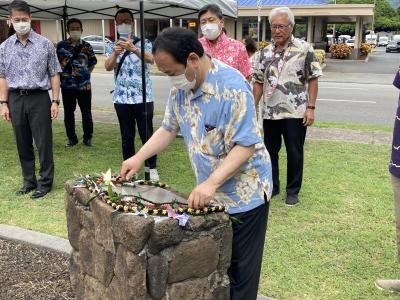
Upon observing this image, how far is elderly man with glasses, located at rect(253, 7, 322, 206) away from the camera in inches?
170

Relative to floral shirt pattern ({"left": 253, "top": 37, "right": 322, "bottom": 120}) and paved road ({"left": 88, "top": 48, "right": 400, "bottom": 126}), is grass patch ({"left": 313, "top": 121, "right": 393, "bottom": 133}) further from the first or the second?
floral shirt pattern ({"left": 253, "top": 37, "right": 322, "bottom": 120})

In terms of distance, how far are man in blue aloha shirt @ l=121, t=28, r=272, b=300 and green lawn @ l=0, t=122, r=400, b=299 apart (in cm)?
82

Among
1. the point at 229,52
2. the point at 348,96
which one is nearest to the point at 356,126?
the point at 229,52

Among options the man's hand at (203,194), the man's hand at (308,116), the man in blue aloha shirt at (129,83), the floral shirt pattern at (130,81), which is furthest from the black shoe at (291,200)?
the man's hand at (203,194)

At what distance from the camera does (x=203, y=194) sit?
218 centimetres

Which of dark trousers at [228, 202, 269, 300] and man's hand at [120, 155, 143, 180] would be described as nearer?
dark trousers at [228, 202, 269, 300]

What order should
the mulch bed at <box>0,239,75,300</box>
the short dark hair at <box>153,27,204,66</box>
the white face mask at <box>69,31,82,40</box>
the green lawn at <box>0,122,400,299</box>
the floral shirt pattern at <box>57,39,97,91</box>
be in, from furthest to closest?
1. the floral shirt pattern at <box>57,39,97,91</box>
2. the white face mask at <box>69,31,82,40</box>
3. the green lawn at <box>0,122,400,299</box>
4. the mulch bed at <box>0,239,75,300</box>
5. the short dark hair at <box>153,27,204,66</box>

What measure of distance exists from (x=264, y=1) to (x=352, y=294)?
3152 centimetres

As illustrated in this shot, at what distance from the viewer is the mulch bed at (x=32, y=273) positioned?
3.21 meters

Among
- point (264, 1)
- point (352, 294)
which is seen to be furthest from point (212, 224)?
point (264, 1)

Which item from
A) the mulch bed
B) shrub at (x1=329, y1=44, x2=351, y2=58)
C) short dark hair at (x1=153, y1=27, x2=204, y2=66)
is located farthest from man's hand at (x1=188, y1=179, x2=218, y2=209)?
shrub at (x1=329, y1=44, x2=351, y2=58)

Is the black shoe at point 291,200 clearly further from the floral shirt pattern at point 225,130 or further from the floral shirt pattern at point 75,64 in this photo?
the floral shirt pattern at point 75,64

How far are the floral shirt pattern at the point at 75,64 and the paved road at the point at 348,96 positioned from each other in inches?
Result: 138

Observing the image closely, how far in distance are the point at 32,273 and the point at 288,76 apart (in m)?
2.72
